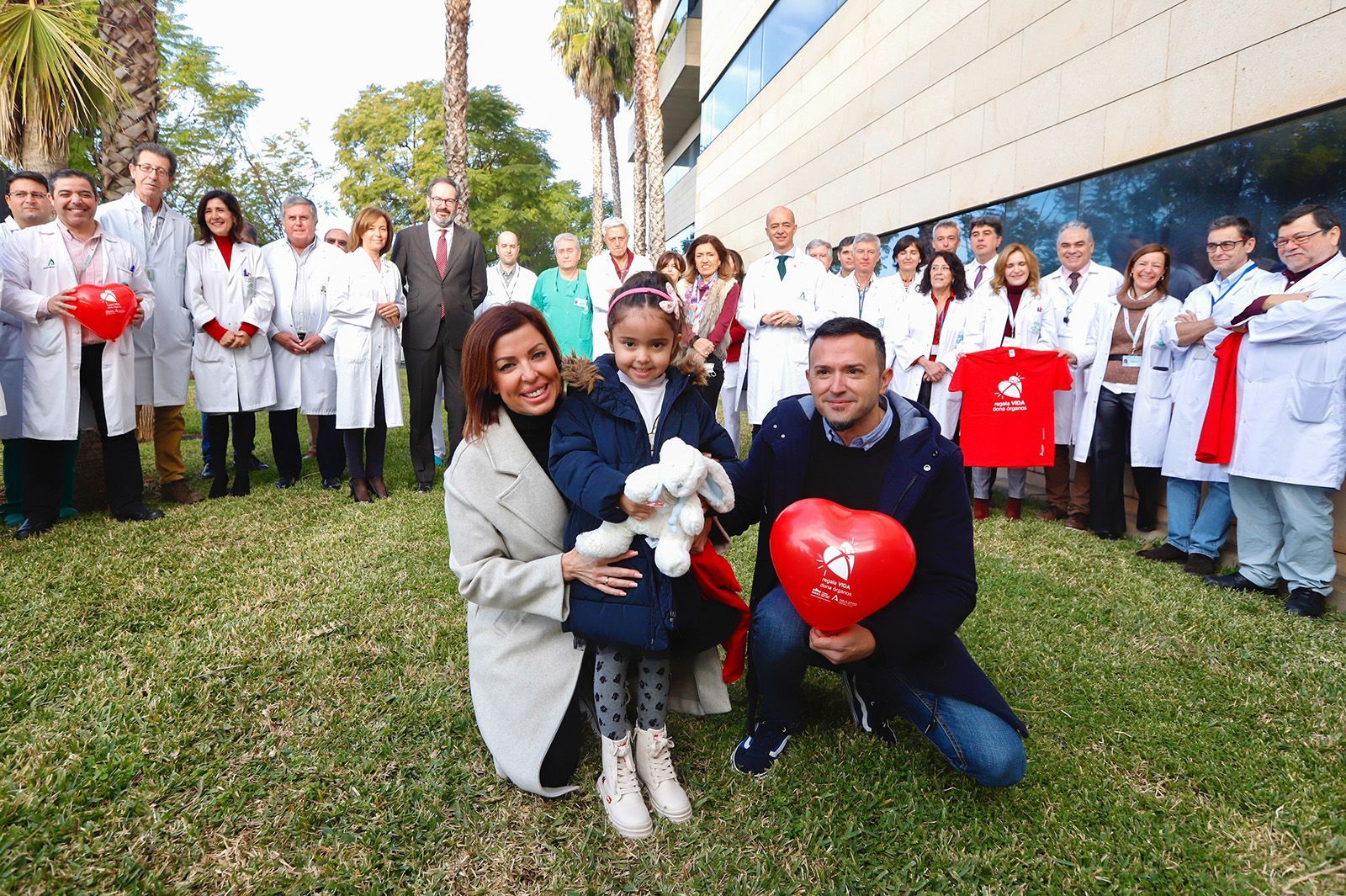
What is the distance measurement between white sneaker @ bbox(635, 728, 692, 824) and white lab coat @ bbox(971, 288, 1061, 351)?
14.5 feet

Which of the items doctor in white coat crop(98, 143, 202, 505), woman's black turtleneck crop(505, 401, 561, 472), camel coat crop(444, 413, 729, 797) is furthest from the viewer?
doctor in white coat crop(98, 143, 202, 505)

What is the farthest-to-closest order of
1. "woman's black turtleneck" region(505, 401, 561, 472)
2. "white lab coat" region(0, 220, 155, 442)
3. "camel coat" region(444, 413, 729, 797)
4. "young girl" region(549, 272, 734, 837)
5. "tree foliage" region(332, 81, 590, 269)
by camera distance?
"tree foliage" region(332, 81, 590, 269) → "white lab coat" region(0, 220, 155, 442) → "woman's black turtleneck" region(505, 401, 561, 472) → "camel coat" region(444, 413, 729, 797) → "young girl" region(549, 272, 734, 837)

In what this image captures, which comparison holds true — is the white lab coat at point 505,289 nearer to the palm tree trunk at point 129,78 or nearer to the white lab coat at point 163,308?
the white lab coat at point 163,308

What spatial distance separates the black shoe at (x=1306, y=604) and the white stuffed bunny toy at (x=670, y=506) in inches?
139

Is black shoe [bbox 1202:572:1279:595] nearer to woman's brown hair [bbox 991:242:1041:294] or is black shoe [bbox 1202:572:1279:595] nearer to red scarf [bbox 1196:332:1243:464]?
red scarf [bbox 1196:332:1243:464]

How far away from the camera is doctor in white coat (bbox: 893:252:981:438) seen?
5.84 meters

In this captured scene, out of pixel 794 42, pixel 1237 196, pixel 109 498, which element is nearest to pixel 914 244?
pixel 1237 196

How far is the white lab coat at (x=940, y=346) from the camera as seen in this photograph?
5801 mm

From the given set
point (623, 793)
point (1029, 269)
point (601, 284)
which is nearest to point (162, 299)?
point (601, 284)

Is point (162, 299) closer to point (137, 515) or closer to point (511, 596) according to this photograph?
point (137, 515)

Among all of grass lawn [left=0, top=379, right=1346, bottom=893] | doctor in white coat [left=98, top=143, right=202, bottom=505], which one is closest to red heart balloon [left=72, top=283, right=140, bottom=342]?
doctor in white coat [left=98, top=143, right=202, bottom=505]

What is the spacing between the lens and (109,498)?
4641mm

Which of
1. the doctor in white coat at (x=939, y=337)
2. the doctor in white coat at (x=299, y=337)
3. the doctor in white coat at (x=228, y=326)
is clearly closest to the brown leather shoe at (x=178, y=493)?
the doctor in white coat at (x=228, y=326)

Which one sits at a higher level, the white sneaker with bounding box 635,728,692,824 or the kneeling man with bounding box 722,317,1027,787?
the kneeling man with bounding box 722,317,1027,787
